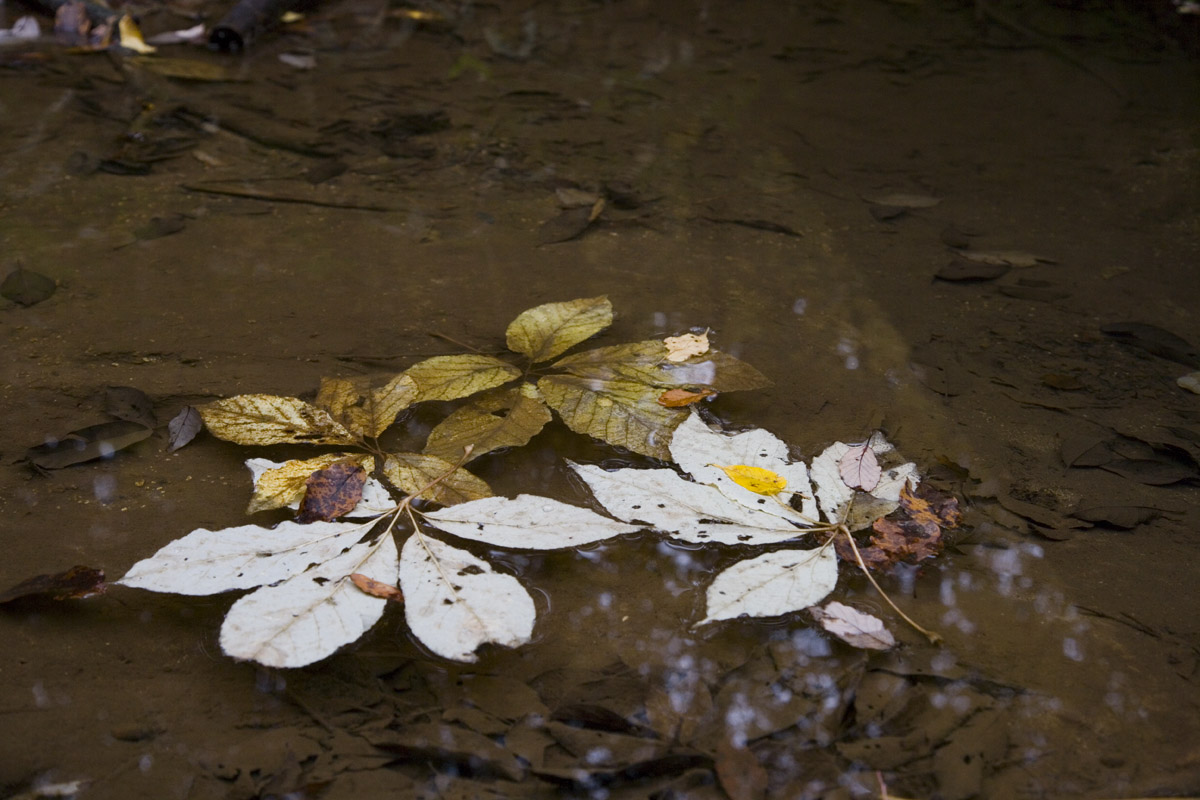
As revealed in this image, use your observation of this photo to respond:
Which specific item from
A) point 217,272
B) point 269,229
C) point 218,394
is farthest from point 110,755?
point 269,229

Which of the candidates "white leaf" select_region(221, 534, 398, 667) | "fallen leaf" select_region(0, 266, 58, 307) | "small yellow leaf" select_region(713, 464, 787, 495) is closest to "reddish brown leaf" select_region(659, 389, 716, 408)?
"small yellow leaf" select_region(713, 464, 787, 495)

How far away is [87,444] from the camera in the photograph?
1445 mm

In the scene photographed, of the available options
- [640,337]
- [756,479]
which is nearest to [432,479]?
[756,479]

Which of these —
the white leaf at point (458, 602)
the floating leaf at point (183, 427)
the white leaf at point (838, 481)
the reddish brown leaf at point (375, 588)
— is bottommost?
the floating leaf at point (183, 427)

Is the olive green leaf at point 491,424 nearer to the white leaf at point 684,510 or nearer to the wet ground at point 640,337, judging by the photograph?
the wet ground at point 640,337

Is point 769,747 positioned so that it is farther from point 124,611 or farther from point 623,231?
point 623,231

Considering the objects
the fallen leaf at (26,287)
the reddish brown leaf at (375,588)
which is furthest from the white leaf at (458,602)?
the fallen leaf at (26,287)

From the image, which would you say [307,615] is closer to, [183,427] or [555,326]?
[183,427]

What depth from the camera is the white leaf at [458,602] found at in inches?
42.5

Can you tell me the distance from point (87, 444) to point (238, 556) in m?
0.45

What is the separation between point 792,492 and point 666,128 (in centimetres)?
177

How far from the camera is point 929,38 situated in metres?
3.72

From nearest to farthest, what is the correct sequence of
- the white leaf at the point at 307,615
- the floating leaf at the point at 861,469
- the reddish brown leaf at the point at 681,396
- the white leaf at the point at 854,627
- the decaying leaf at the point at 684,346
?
the white leaf at the point at 307,615 < the white leaf at the point at 854,627 < the floating leaf at the point at 861,469 < the reddish brown leaf at the point at 681,396 < the decaying leaf at the point at 684,346

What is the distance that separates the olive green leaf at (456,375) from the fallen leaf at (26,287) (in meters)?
0.80
